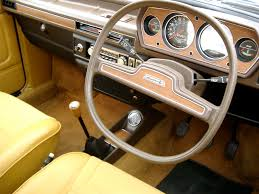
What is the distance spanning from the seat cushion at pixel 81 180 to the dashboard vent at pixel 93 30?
49 centimetres

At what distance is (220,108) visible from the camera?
3.03ft

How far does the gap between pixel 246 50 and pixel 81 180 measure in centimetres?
63

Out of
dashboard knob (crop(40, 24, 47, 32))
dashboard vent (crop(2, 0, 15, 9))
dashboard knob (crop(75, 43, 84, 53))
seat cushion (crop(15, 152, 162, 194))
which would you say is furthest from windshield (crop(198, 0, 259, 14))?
dashboard vent (crop(2, 0, 15, 9))

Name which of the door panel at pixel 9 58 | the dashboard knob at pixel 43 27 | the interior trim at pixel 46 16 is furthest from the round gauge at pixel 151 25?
the door panel at pixel 9 58

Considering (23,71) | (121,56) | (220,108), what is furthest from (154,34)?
(23,71)

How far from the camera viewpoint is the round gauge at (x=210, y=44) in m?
1.06

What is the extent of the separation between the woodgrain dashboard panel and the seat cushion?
421 millimetres

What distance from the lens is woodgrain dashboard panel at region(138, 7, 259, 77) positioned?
1007 millimetres

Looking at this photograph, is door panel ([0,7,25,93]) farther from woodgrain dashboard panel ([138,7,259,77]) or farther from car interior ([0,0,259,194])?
woodgrain dashboard panel ([138,7,259,77])

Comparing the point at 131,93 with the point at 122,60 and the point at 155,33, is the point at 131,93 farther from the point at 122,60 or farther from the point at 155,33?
the point at 155,33

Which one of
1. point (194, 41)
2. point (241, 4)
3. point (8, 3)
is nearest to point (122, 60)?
point (194, 41)

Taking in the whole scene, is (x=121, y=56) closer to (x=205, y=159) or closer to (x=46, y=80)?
(x=205, y=159)

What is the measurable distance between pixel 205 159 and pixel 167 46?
84cm

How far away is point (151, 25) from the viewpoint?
1.17 m
